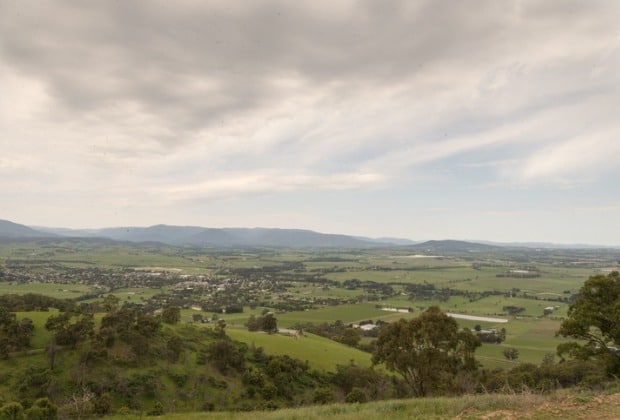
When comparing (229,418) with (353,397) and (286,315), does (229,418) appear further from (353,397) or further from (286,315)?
(286,315)

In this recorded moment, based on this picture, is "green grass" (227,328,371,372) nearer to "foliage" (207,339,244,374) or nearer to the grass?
"foliage" (207,339,244,374)

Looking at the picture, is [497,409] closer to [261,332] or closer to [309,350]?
[309,350]

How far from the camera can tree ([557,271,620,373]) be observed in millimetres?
25617

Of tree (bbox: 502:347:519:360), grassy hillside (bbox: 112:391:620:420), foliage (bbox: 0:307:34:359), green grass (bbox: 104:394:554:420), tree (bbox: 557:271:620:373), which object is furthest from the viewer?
tree (bbox: 502:347:519:360)

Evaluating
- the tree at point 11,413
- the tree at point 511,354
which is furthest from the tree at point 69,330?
the tree at point 511,354

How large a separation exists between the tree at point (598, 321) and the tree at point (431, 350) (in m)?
6.17

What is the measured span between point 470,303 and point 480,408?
159 m

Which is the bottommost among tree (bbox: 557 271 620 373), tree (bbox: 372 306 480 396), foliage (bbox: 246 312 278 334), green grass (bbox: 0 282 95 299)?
green grass (bbox: 0 282 95 299)

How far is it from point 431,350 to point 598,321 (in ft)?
35.5

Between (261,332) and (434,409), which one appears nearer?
(434,409)

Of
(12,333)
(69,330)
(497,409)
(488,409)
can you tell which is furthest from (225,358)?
(497,409)

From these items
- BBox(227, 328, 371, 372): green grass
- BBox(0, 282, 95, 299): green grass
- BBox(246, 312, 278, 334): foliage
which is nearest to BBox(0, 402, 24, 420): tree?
BBox(227, 328, 371, 372): green grass

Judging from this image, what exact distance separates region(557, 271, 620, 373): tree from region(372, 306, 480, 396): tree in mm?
6170

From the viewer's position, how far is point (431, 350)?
29453mm
